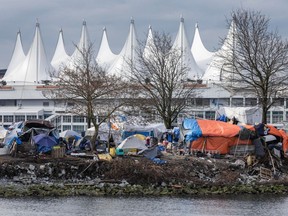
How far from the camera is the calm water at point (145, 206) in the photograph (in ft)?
83.7

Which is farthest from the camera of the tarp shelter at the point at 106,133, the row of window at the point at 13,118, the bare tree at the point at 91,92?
the row of window at the point at 13,118

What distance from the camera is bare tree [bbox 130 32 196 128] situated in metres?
52.0

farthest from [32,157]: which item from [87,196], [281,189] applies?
[281,189]

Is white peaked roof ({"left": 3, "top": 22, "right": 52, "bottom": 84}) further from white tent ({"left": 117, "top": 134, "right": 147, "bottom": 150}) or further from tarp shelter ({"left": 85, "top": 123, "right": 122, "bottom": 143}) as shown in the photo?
white tent ({"left": 117, "top": 134, "right": 147, "bottom": 150})

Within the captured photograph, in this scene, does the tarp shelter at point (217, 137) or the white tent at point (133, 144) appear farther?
the tarp shelter at point (217, 137)

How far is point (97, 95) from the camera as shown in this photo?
43562 mm

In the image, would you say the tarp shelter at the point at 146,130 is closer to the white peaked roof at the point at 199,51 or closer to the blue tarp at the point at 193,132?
the blue tarp at the point at 193,132

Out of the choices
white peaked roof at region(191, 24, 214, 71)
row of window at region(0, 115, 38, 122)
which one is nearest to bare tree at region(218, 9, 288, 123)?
row of window at region(0, 115, 38, 122)

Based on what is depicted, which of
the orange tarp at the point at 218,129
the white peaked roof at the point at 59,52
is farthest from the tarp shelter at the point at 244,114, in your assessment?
the white peaked roof at the point at 59,52

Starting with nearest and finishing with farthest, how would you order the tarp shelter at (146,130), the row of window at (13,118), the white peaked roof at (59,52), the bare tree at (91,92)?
the bare tree at (91,92), the tarp shelter at (146,130), the row of window at (13,118), the white peaked roof at (59,52)

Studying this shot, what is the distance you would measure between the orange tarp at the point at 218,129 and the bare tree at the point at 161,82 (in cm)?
940

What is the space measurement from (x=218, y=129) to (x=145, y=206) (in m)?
13.7

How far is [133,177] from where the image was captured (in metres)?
33.6

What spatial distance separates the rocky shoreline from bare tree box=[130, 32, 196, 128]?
589 inches
